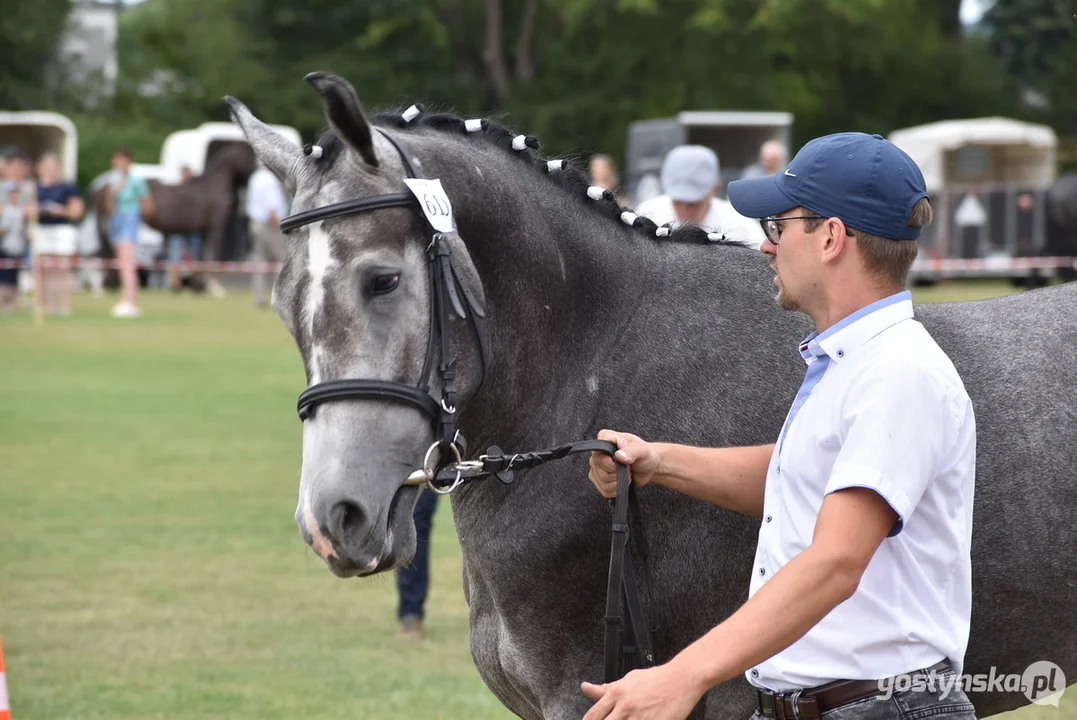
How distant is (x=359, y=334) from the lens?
3.05 meters

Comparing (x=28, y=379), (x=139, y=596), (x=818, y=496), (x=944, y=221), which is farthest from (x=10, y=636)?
(x=944, y=221)

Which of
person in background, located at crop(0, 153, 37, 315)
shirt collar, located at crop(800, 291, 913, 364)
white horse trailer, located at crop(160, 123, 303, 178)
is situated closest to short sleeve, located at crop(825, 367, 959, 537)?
shirt collar, located at crop(800, 291, 913, 364)

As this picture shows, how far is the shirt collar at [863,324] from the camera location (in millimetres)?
2605

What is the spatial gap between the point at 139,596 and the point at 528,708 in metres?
5.07

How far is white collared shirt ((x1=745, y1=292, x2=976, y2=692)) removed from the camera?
96.5 inches

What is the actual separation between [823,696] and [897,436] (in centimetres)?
54

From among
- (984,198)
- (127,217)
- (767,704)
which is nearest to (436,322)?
(767,704)

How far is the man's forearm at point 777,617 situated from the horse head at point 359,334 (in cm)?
83

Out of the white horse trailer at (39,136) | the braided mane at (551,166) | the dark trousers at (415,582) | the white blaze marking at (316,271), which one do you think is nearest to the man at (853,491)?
the white blaze marking at (316,271)

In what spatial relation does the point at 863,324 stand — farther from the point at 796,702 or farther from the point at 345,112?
the point at 345,112

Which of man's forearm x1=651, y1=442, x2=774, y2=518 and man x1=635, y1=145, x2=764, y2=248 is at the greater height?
man x1=635, y1=145, x2=764, y2=248

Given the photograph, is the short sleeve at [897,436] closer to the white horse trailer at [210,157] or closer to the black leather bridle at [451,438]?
the black leather bridle at [451,438]

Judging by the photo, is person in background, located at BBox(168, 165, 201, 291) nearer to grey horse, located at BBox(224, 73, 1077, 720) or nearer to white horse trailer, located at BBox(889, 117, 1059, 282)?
white horse trailer, located at BBox(889, 117, 1059, 282)

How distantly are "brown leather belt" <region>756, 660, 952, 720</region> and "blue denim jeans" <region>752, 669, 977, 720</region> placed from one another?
0.01 metres
